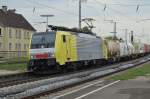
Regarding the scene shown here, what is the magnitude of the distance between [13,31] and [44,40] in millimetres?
60818

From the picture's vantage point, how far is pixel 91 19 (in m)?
56.1

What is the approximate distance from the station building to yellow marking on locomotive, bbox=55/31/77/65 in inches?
1831

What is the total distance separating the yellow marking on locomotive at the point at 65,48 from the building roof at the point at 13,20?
54.9 meters

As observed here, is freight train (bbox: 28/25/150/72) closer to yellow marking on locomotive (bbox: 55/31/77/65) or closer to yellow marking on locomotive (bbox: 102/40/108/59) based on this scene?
yellow marking on locomotive (bbox: 55/31/77/65)

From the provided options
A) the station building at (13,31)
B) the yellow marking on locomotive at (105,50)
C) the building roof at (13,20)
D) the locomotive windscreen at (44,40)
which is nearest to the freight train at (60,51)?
the locomotive windscreen at (44,40)

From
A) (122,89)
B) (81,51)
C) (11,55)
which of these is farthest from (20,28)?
(122,89)

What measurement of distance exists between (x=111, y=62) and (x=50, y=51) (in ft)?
81.1

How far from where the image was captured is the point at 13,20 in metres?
93.9

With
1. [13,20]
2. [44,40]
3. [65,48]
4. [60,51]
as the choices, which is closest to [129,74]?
[60,51]

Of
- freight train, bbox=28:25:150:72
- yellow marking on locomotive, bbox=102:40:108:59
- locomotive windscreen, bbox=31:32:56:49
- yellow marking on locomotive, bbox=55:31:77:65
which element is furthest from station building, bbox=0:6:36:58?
locomotive windscreen, bbox=31:32:56:49

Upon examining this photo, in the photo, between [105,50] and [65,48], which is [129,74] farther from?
[105,50]

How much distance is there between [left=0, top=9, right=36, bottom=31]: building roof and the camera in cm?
8988

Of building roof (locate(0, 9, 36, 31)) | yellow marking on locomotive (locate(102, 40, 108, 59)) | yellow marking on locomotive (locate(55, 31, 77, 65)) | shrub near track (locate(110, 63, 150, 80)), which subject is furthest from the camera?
building roof (locate(0, 9, 36, 31))

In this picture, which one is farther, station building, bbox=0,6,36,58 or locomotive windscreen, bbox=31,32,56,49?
station building, bbox=0,6,36,58
